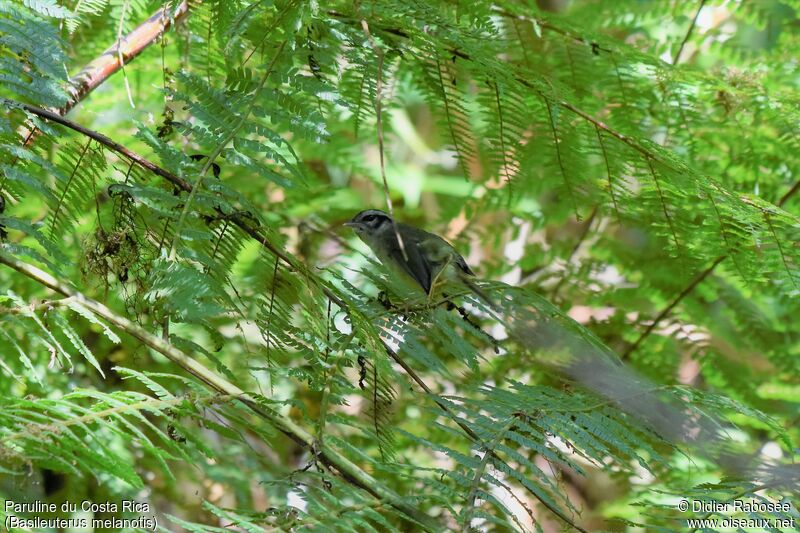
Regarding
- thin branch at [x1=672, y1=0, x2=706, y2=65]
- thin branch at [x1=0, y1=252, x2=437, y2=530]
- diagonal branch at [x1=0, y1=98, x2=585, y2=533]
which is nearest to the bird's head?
thin branch at [x1=672, y1=0, x2=706, y2=65]

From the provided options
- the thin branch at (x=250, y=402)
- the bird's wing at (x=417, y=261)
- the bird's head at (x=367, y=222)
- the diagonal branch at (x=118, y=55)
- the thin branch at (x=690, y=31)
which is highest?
the thin branch at (x=690, y=31)

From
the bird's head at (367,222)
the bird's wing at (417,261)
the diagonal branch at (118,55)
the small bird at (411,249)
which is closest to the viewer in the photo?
the diagonal branch at (118,55)

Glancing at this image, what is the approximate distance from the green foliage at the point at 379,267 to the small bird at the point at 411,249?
7.0 inches

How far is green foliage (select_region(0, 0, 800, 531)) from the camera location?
1374 mm

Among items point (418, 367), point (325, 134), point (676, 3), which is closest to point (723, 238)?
point (325, 134)

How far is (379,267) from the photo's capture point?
6.61 ft

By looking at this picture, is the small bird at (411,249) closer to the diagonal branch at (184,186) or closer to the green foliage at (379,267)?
the green foliage at (379,267)

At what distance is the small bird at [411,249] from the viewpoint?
2615 mm

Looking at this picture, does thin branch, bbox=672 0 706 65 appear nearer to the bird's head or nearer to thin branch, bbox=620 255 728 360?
thin branch, bbox=620 255 728 360

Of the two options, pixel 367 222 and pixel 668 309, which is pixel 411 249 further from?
pixel 668 309

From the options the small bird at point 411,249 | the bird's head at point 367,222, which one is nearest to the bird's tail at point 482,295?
the small bird at point 411,249

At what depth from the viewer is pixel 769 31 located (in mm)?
3150

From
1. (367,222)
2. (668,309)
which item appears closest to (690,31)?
(668,309)

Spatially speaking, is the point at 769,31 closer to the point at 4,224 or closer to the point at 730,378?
the point at 730,378
